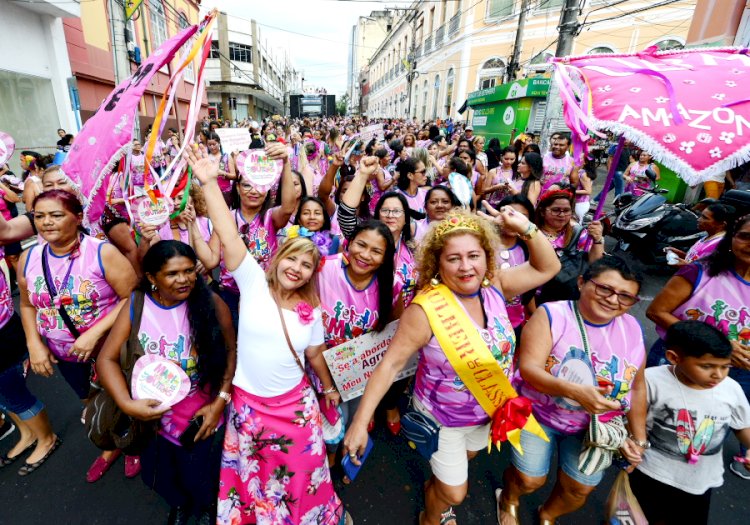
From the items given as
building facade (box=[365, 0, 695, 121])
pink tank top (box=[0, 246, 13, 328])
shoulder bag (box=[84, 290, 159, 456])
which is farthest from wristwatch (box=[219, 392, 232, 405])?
building facade (box=[365, 0, 695, 121])

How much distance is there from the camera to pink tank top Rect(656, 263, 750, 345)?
2131 mm

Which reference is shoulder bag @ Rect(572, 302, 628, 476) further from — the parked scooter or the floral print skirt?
the parked scooter

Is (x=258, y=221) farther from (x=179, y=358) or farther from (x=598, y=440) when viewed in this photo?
(x=598, y=440)

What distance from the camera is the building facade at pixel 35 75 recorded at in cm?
936

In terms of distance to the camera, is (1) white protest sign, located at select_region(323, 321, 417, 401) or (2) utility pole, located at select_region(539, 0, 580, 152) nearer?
(1) white protest sign, located at select_region(323, 321, 417, 401)

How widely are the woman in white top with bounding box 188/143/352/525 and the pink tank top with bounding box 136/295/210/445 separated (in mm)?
223

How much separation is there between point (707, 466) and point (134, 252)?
3.82 meters

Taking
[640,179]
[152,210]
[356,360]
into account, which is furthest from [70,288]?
[640,179]

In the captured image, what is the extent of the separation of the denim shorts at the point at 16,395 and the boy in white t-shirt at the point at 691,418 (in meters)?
3.92

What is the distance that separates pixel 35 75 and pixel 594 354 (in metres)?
14.2

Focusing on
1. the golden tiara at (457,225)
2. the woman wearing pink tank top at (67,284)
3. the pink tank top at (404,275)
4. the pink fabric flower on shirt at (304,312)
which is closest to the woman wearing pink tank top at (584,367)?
the golden tiara at (457,225)

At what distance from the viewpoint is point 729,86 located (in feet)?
6.01

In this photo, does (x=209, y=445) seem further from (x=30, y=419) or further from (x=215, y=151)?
(x=215, y=151)

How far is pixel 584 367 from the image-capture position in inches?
72.5
